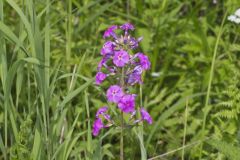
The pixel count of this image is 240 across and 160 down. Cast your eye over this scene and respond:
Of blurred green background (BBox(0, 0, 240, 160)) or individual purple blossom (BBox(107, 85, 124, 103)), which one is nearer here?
individual purple blossom (BBox(107, 85, 124, 103))

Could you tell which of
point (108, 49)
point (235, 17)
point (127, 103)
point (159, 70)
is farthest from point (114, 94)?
point (159, 70)

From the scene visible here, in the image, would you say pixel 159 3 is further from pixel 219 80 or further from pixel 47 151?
pixel 47 151

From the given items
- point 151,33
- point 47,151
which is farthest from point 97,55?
point 47,151

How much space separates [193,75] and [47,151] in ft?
5.08

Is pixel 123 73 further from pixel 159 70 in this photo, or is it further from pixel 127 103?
pixel 159 70

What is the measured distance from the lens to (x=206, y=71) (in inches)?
141

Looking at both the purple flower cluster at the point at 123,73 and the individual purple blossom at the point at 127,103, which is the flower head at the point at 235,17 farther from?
the individual purple blossom at the point at 127,103

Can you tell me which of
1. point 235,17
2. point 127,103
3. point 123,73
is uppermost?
point 235,17

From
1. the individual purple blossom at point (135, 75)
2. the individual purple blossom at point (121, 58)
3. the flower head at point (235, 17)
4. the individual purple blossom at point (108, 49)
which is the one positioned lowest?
the individual purple blossom at point (135, 75)

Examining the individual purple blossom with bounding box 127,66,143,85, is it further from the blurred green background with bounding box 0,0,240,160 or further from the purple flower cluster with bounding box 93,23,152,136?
the blurred green background with bounding box 0,0,240,160

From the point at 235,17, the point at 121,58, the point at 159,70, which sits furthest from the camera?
the point at 159,70

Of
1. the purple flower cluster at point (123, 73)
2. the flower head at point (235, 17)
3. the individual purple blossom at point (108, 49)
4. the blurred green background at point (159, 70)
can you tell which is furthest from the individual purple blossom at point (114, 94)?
the flower head at point (235, 17)

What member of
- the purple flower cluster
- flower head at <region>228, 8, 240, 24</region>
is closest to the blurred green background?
flower head at <region>228, 8, 240, 24</region>

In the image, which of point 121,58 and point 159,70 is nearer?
point 121,58
